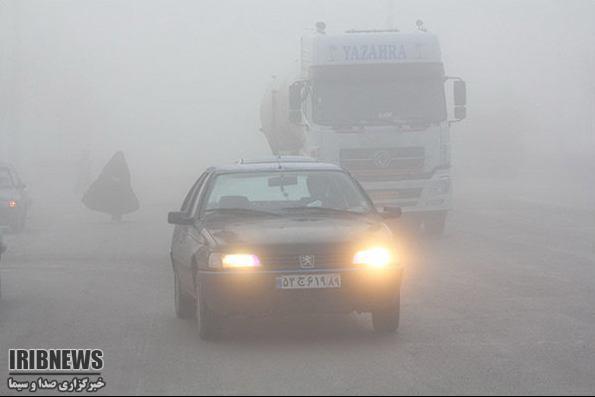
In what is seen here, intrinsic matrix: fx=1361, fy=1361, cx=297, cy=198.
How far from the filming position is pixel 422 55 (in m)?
23.6

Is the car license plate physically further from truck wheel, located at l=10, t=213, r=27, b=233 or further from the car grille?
truck wheel, located at l=10, t=213, r=27, b=233

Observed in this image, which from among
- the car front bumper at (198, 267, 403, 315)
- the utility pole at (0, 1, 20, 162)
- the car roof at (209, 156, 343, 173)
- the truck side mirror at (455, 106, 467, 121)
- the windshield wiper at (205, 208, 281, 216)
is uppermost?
the utility pole at (0, 1, 20, 162)

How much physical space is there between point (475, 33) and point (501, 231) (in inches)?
3792

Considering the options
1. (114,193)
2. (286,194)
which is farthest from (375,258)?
(114,193)

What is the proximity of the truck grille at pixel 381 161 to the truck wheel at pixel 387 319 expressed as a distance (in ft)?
38.4

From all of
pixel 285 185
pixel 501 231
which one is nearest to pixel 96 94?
pixel 501 231

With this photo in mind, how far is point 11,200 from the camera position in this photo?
2823cm

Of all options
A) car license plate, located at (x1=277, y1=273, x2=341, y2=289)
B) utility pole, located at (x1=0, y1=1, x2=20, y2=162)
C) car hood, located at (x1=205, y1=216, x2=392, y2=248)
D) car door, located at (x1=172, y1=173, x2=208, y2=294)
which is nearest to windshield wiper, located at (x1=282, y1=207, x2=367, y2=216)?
car hood, located at (x1=205, y1=216, x2=392, y2=248)

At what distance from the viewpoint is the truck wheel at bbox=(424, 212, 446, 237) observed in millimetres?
23531

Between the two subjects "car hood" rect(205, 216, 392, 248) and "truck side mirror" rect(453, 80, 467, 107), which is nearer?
"car hood" rect(205, 216, 392, 248)

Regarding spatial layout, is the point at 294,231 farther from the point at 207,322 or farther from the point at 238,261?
the point at 207,322

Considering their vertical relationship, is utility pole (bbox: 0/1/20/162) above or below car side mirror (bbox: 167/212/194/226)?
above

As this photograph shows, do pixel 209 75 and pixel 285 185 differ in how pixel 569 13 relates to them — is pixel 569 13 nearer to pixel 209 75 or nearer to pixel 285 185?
pixel 209 75

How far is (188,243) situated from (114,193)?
805 inches
